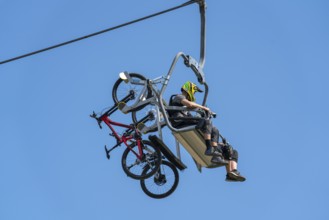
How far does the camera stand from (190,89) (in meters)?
18.1

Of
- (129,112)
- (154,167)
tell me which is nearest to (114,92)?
(129,112)

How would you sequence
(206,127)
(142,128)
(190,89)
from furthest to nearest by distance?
1. (142,128)
2. (190,89)
3. (206,127)

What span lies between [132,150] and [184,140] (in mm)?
1361

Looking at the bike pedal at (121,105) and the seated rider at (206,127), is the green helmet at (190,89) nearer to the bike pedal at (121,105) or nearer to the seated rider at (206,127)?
the seated rider at (206,127)

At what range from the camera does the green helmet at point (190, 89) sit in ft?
59.3

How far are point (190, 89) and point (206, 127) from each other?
940 mm

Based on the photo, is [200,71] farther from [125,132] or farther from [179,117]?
[125,132]

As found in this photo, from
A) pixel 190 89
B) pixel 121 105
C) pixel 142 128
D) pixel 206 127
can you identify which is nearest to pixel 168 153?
pixel 142 128

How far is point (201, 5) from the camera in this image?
17.4m

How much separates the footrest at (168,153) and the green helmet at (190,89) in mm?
1028

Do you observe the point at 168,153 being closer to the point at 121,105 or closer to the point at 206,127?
the point at 206,127

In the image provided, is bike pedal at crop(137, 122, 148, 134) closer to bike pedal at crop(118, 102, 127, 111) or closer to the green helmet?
bike pedal at crop(118, 102, 127, 111)

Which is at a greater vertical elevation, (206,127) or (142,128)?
(142,128)

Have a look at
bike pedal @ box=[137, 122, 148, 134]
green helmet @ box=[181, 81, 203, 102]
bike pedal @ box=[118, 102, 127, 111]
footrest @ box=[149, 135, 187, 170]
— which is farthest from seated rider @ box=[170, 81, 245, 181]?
bike pedal @ box=[118, 102, 127, 111]
